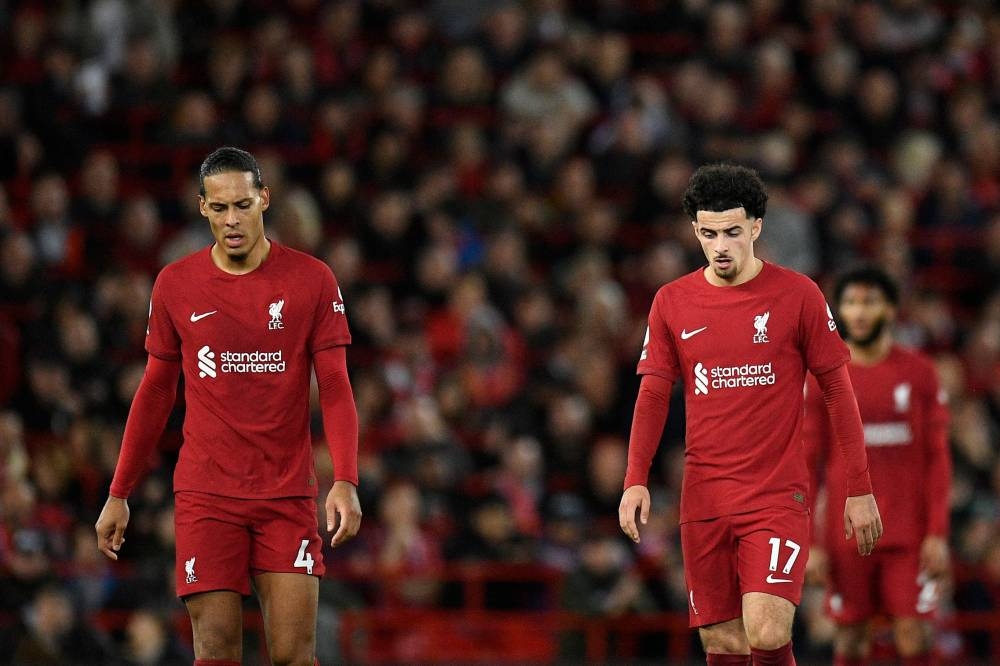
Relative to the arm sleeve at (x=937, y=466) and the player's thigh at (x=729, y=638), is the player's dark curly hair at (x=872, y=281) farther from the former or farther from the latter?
the player's thigh at (x=729, y=638)

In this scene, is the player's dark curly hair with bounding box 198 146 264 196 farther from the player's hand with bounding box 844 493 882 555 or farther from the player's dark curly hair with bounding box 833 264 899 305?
the player's dark curly hair with bounding box 833 264 899 305

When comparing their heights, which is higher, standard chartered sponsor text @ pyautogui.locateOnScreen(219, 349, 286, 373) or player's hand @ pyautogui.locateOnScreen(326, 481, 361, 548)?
standard chartered sponsor text @ pyautogui.locateOnScreen(219, 349, 286, 373)

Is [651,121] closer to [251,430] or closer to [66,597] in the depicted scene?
[66,597]

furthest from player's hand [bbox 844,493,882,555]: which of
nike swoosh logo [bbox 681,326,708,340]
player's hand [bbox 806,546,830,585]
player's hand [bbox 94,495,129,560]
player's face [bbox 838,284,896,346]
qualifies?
player's hand [bbox 94,495,129,560]

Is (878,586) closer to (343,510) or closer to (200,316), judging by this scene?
(343,510)

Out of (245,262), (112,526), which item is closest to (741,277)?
(245,262)

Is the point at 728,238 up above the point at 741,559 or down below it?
above

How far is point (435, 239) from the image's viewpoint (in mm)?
13625

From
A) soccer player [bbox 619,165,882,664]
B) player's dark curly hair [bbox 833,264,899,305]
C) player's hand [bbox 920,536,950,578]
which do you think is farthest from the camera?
player's dark curly hair [bbox 833,264,899,305]

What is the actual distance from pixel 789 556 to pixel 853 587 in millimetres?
2056

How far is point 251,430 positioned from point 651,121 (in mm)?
9071

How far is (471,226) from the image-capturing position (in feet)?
46.0

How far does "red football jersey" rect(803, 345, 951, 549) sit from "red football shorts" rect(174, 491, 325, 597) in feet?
9.92

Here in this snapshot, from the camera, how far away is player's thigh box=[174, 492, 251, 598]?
643cm
